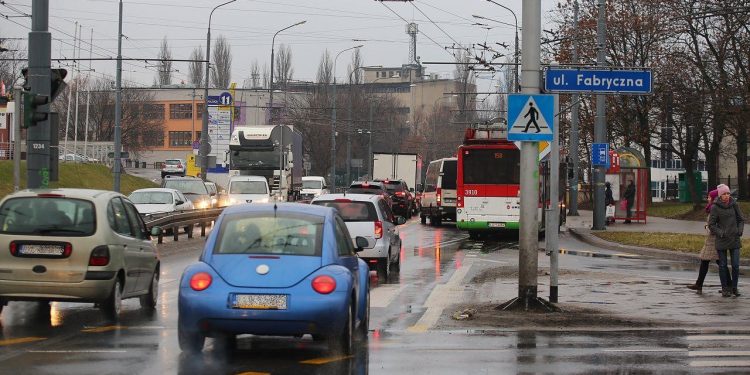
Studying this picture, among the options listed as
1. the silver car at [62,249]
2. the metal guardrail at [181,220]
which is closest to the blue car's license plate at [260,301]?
the silver car at [62,249]

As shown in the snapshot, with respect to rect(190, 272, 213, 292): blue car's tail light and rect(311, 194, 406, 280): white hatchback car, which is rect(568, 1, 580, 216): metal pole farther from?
rect(190, 272, 213, 292): blue car's tail light

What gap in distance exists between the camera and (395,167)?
64875 mm

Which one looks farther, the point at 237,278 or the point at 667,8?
the point at 667,8

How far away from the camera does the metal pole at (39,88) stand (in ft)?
64.5

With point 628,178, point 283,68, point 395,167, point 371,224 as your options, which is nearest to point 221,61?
point 283,68

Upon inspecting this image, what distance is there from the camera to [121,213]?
14078 millimetres

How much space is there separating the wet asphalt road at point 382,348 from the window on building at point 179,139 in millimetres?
117037

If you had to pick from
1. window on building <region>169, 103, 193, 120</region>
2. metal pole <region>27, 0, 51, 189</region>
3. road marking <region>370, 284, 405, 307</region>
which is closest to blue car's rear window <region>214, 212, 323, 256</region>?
road marking <region>370, 284, 405, 307</region>

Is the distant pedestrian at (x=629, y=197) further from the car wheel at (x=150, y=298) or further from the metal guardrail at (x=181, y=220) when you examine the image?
the car wheel at (x=150, y=298)

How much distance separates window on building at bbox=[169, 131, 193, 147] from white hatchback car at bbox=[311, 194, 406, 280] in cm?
11167

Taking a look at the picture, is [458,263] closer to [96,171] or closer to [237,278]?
[237,278]

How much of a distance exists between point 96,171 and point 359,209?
152ft

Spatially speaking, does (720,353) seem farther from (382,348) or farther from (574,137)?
(574,137)

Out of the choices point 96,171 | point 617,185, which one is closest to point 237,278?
point 617,185
